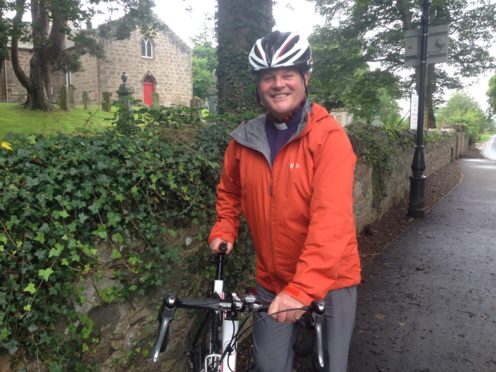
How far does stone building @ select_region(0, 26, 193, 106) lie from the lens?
37.3m

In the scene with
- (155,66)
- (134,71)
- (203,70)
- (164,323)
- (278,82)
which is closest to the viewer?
(164,323)

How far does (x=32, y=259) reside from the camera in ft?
7.00

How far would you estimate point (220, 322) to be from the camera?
83.4 inches

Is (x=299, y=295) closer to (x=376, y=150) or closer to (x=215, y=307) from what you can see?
(x=215, y=307)

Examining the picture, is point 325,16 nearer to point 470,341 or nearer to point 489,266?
point 489,266

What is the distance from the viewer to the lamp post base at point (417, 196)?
27.6ft

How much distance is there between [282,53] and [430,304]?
12.2 feet

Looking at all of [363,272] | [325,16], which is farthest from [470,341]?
[325,16]

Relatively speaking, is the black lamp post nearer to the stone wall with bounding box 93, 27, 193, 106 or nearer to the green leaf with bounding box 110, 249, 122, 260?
the green leaf with bounding box 110, 249, 122, 260

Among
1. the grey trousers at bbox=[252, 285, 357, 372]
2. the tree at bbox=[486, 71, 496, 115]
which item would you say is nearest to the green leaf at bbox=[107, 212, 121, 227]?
the grey trousers at bbox=[252, 285, 357, 372]

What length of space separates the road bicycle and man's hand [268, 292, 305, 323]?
39mm

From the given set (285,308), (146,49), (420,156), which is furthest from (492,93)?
(285,308)

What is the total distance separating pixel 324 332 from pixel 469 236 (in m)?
6.12

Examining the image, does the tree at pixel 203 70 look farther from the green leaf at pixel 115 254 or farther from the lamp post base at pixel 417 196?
the green leaf at pixel 115 254
